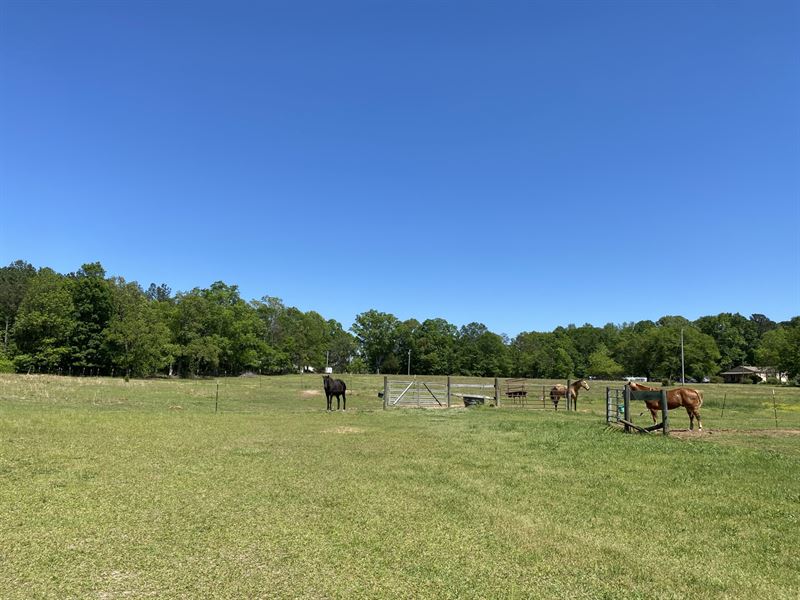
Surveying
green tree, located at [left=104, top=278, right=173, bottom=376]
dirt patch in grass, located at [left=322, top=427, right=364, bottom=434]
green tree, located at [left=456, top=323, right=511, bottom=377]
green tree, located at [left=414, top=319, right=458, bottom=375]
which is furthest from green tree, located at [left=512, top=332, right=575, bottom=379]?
dirt patch in grass, located at [left=322, top=427, right=364, bottom=434]

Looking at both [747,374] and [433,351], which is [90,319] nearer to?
[433,351]

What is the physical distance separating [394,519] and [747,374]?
13652cm

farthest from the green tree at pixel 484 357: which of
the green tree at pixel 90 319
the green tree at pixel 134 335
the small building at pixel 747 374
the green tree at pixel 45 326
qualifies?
the green tree at pixel 45 326

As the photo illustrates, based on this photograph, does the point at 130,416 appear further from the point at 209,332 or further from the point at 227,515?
the point at 209,332

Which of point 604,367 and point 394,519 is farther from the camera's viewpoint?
point 604,367

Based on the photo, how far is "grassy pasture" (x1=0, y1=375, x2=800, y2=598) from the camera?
501 centimetres

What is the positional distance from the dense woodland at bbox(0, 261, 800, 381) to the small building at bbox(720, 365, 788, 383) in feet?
8.53

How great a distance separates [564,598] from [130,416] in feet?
62.7

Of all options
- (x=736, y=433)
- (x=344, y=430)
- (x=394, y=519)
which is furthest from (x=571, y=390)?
(x=394, y=519)

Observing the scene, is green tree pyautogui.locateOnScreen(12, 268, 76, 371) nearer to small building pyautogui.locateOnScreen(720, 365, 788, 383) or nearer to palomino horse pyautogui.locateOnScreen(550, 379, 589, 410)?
palomino horse pyautogui.locateOnScreen(550, 379, 589, 410)

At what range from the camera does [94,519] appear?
21.9 feet

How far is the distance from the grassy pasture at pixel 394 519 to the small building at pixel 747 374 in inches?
4906

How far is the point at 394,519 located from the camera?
700 cm

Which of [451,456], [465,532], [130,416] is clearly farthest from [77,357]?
[465,532]
